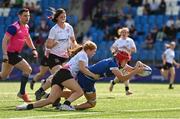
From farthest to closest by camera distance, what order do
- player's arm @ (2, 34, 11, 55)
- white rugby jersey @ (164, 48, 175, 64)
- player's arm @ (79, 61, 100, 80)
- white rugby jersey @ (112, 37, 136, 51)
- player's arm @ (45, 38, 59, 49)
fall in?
1. white rugby jersey @ (164, 48, 175, 64)
2. white rugby jersey @ (112, 37, 136, 51)
3. player's arm @ (45, 38, 59, 49)
4. player's arm @ (2, 34, 11, 55)
5. player's arm @ (79, 61, 100, 80)

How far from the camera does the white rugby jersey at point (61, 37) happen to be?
62.7ft

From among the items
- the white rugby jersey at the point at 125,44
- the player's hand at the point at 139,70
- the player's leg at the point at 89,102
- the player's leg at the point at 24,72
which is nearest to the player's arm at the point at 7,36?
the player's leg at the point at 24,72

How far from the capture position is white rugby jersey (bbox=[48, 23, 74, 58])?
19125mm

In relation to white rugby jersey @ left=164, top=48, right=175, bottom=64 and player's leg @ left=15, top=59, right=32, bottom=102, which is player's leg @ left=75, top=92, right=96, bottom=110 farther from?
white rugby jersey @ left=164, top=48, right=175, bottom=64

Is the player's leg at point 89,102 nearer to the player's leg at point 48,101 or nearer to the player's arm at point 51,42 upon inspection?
the player's leg at point 48,101

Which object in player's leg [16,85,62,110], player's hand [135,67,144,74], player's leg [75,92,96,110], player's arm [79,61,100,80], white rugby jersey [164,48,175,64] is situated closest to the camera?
player's leg [16,85,62,110]

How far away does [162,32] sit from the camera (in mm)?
38594

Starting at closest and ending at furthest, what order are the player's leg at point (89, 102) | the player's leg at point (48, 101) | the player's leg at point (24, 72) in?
the player's leg at point (48, 101) → the player's leg at point (89, 102) → the player's leg at point (24, 72)

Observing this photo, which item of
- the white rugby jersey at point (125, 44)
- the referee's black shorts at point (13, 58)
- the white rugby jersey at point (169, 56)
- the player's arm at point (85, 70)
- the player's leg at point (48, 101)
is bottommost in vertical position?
the white rugby jersey at point (169, 56)

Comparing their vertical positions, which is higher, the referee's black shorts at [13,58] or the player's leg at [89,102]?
the referee's black shorts at [13,58]

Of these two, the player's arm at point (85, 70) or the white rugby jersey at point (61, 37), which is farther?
the white rugby jersey at point (61, 37)

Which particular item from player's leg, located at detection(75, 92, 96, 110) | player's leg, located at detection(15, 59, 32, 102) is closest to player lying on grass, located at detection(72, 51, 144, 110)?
player's leg, located at detection(75, 92, 96, 110)

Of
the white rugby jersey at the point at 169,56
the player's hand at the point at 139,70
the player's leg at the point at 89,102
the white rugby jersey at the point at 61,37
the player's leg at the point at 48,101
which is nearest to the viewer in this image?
the player's leg at the point at 48,101

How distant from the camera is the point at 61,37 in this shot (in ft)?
63.3
